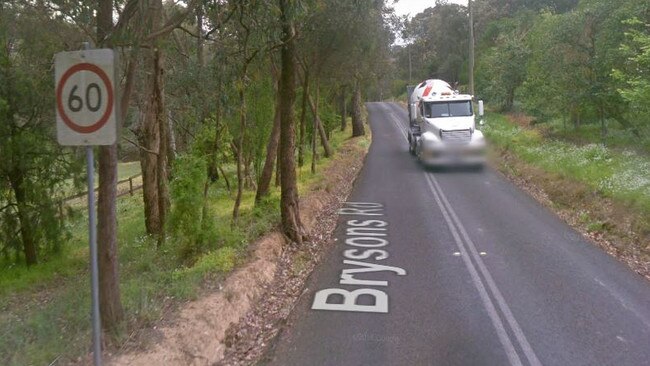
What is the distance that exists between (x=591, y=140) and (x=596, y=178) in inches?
406

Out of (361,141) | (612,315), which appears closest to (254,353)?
(612,315)

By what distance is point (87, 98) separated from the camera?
489 cm

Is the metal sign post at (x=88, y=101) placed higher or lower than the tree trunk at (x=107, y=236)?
higher

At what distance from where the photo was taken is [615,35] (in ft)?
76.9

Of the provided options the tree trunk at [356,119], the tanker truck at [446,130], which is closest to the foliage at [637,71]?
the tanker truck at [446,130]

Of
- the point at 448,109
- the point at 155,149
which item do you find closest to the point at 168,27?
the point at 155,149

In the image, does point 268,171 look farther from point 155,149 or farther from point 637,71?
point 637,71

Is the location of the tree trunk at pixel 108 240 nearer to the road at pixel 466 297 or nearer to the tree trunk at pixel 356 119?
the road at pixel 466 297

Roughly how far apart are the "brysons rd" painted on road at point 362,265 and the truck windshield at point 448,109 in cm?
926

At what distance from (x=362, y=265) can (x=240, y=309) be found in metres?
3.32

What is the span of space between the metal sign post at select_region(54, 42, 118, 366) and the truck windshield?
20.8 meters

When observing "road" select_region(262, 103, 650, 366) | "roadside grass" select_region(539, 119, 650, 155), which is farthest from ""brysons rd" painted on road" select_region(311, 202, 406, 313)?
"roadside grass" select_region(539, 119, 650, 155)

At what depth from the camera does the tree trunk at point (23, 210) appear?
1416cm

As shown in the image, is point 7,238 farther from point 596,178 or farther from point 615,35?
point 615,35
